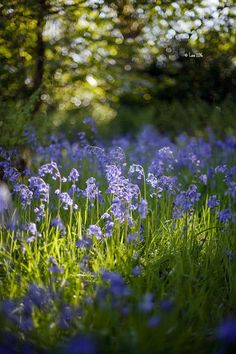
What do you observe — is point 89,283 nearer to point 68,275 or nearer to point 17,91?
point 68,275

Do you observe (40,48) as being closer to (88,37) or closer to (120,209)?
(88,37)

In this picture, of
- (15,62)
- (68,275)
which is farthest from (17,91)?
(68,275)

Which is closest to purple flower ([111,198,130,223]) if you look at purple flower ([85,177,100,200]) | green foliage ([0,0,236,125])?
purple flower ([85,177,100,200])

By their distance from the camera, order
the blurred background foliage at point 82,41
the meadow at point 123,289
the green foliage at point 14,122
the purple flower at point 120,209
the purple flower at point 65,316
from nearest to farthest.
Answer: the meadow at point 123,289
the purple flower at point 65,316
the purple flower at point 120,209
the green foliage at point 14,122
the blurred background foliage at point 82,41

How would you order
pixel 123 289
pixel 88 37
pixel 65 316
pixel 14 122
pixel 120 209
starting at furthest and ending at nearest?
pixel 88 37 → pixel 14 122 → pixel 120 209 → pixel 65 316 → pixel 123 289

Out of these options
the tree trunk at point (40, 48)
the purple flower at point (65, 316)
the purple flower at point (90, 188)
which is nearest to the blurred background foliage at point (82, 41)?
the tree trunk at point (40, 48)

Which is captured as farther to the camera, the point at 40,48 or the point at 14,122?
the point at 40,48

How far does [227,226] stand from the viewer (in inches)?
132

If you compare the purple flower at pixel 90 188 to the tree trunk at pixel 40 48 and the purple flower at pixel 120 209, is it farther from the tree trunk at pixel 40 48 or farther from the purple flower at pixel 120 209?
the tree trunk at pixel 40 48

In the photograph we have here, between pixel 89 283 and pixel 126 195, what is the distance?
1.95 feet

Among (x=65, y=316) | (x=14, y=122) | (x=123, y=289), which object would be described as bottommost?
(x=65, y=316)

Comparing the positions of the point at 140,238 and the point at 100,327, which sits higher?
the point at 140,238

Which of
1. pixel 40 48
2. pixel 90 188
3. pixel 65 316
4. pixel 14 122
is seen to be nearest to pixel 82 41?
pixel 40 48

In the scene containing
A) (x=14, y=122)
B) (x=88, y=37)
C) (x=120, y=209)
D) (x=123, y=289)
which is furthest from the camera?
(x=88, y=37)
